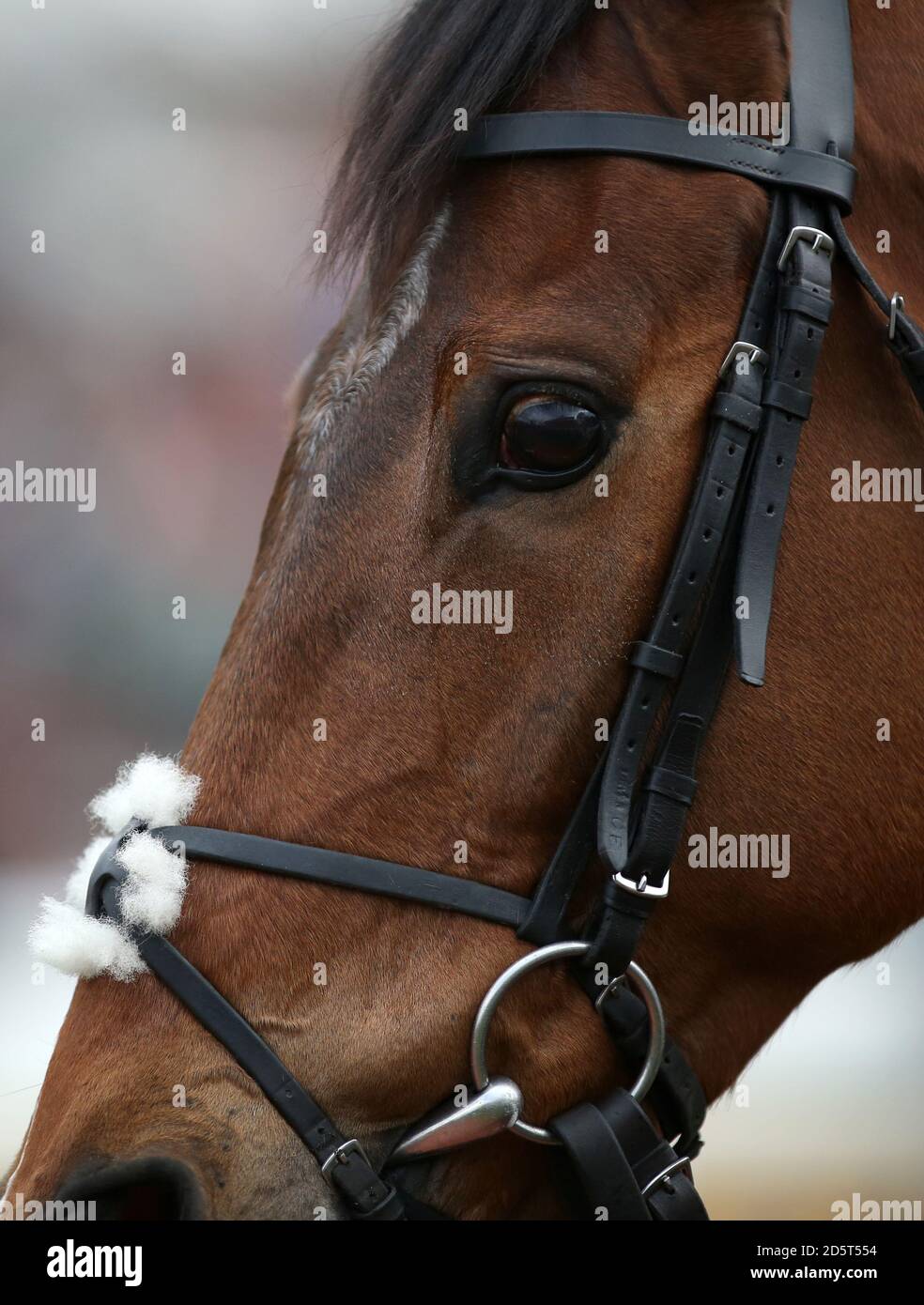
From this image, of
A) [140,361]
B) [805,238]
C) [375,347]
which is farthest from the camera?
[140,361]

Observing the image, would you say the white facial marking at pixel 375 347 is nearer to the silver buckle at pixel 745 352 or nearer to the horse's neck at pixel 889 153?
the silver buckle at pixel 745 352

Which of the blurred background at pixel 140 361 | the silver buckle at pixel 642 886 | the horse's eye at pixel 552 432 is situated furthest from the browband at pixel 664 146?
the blurred background at pixel 140 361

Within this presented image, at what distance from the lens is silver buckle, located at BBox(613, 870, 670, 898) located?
1723 millimetres

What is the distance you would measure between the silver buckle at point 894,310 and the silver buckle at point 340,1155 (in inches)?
55.7

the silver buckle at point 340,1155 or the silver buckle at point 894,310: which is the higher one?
the silver buckle at point 894,310

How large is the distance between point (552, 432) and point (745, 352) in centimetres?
31

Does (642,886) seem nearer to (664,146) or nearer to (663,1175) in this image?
(663,1175)

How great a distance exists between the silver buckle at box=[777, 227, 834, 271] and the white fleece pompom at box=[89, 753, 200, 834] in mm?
1171

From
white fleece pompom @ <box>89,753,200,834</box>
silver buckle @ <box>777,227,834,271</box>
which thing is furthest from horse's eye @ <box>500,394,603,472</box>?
white fleece pompom @ <box>89,753,200,834</box>

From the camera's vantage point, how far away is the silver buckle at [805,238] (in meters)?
1.77

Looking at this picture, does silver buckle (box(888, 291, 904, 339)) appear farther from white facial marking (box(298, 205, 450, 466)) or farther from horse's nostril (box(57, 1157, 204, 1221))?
horse's nostril (box(57, 1157, 204, 1221))

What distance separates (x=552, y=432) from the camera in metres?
1.74

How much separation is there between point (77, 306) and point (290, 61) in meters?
2.22

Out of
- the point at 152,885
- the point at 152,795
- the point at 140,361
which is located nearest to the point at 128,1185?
the point at 152,885
